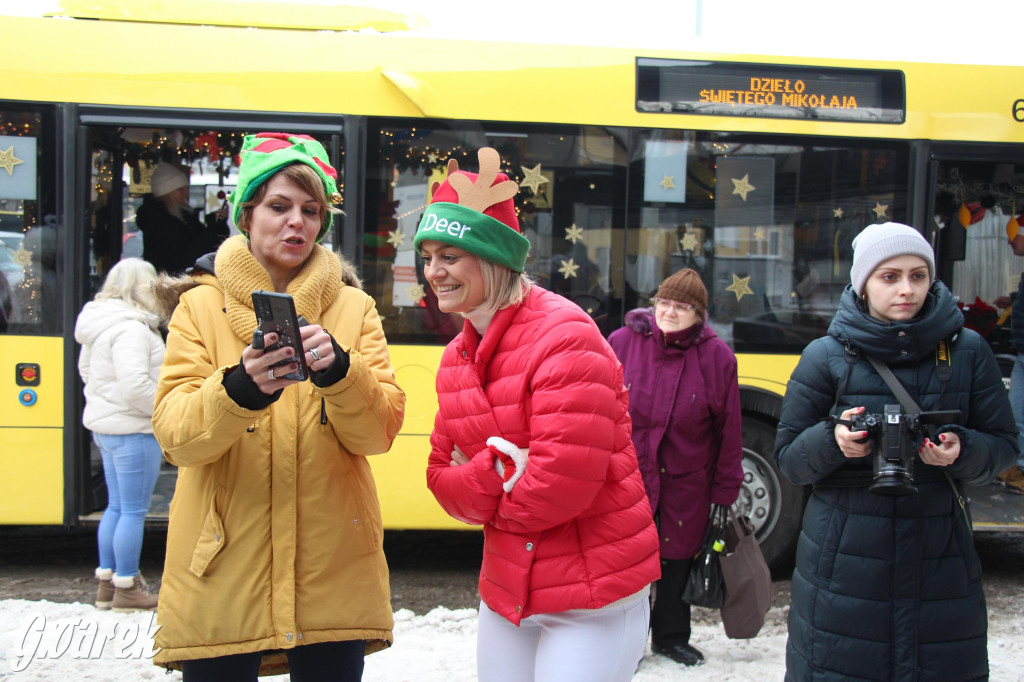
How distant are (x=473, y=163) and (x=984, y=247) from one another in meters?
3.59

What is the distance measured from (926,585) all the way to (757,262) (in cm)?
320

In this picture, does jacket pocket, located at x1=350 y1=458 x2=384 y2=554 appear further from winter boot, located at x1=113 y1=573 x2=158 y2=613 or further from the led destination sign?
the led destination sign

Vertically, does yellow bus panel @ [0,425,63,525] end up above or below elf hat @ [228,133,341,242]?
below

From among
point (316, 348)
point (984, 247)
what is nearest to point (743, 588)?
point (316, 348)

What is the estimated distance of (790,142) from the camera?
17.6 feet

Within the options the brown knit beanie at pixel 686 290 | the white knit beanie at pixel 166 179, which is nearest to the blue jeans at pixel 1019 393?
the brown knit beanie at pixel 686 290

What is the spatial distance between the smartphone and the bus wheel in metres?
3.99

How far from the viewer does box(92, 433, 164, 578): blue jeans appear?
4633mm

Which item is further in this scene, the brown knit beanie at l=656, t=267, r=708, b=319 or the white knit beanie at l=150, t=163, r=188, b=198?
the white knit beanie at l=150, t=163, r=188, b=198

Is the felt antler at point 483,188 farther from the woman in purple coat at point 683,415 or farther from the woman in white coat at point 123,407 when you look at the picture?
the woman in white coat at point 123,407

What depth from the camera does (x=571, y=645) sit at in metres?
2.14

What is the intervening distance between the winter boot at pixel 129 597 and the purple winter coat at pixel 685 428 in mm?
2780

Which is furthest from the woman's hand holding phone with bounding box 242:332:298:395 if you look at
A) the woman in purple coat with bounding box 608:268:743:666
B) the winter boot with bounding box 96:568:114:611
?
the winter boot with bounding box 96:568:114:611

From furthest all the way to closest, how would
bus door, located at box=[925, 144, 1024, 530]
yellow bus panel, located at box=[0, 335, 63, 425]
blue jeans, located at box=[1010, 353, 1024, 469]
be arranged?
blue jeans, located at box=[1010, 353, 1024, 469]
bus door, located at box=[925, 144, 1024, 530]
yellow bus panel, located at box=[0, 335, 63, 425]
